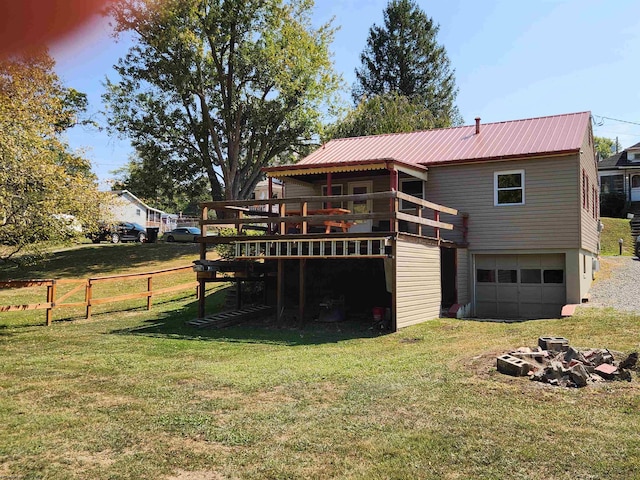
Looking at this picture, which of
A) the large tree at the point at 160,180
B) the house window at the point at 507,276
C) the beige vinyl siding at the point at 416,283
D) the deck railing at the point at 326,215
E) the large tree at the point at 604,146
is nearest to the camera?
the deck railing at the point at 326,215

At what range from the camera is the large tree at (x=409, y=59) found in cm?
4578

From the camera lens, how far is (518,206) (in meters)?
15.5

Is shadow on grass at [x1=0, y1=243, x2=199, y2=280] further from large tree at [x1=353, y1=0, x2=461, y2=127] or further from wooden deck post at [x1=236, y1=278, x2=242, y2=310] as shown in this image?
large tree at [x1=353, y1=0, x2=461, y2=127]

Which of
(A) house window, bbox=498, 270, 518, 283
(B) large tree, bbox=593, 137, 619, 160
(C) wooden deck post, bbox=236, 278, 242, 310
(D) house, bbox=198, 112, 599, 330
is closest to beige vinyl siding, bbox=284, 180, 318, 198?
(D) house, bbox=198, 112, 599, 330

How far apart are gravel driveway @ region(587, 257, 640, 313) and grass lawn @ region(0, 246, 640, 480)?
12.6 ft

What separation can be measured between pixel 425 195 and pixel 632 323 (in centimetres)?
788

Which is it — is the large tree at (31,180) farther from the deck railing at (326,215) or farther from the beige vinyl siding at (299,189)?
the beige vinyl siding at (299,189)

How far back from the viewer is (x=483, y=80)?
61.9 ft

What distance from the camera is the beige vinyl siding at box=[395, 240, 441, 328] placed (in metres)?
11.7

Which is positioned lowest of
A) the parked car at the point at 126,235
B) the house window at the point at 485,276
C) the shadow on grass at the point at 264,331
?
the shadow on grass at the point at 264,331

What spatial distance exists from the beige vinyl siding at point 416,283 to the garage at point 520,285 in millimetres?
2934

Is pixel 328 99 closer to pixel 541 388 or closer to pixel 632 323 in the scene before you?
pixel 632 323

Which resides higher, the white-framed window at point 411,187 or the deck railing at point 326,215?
the white-framed window at point 411,187

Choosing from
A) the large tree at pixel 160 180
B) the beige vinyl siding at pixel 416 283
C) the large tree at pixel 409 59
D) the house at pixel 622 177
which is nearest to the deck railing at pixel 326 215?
the beige vinyl siding at pixel 416 283
